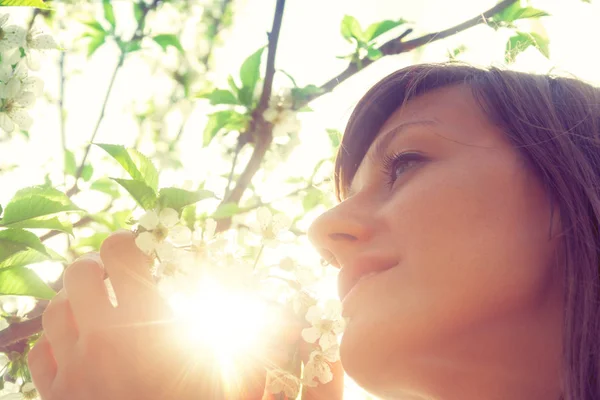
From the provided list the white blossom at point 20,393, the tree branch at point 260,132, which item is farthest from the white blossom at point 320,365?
the white blossom at point 20,393

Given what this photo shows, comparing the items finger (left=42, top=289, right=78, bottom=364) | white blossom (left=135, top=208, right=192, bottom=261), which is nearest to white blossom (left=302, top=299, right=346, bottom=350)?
white blossom (left=135, top=208, right=192, bottom=261)

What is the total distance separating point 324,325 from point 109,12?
1.32m

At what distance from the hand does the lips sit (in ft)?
0.75

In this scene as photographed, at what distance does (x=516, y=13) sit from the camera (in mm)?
1345

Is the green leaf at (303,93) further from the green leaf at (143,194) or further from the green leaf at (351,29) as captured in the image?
the green leaf at (143,194)

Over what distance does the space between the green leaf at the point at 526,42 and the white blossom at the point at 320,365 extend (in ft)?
3.16

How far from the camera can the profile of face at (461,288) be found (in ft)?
1.98

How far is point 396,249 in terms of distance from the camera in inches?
26.2

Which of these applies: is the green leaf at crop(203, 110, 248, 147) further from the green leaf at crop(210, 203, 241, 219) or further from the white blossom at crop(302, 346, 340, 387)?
the white blossom at crop(302, 346, 340, 387)

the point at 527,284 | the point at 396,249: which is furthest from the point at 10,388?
the point at 527,284

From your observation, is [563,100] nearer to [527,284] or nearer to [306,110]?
[527,284]

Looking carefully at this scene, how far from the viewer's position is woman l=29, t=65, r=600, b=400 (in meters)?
0.61

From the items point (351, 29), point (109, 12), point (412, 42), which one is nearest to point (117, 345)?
point (412, 42)

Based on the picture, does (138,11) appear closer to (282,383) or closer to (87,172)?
(87,172)
